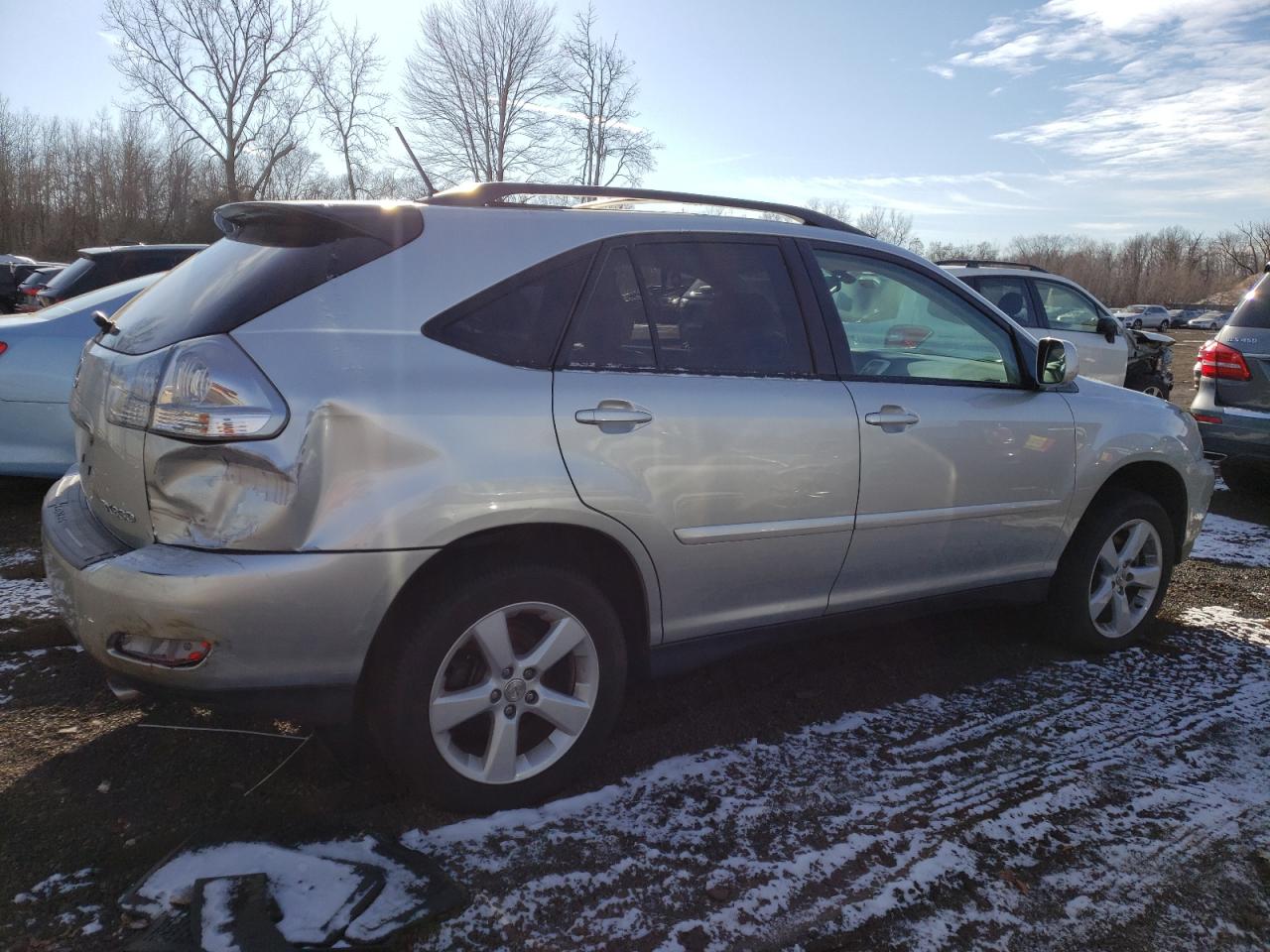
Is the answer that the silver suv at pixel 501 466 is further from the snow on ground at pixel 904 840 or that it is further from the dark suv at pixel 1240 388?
the dark suv at pixel 1240 388

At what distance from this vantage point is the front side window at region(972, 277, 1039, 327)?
28.8ft

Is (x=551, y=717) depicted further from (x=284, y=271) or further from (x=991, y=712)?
(x=991, y=712)

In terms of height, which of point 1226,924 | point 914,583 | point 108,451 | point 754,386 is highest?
point 754,386

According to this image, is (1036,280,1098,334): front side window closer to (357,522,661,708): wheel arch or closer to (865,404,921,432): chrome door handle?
(865,404,921,432): chrome door handle

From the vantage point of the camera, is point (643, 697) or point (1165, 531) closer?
point (643, 697)

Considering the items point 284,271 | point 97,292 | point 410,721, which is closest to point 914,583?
point 410,721

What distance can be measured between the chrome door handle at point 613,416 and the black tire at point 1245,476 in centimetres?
612

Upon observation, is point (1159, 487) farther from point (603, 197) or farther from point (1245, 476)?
point (1245, 476)

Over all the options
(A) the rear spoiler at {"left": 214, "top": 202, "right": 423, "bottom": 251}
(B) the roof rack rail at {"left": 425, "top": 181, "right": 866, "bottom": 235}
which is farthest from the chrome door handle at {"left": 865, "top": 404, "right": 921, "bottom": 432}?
(A) the rear spoiler at {"left": 214, "top": 202, "right": 423, "bottom": 251}

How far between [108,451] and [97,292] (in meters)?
3.73

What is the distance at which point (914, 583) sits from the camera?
136 inches

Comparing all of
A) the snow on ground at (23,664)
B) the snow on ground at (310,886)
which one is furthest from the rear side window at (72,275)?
the snow on ground at (310,886)

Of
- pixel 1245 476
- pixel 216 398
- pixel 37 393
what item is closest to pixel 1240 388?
pixel 1245 476

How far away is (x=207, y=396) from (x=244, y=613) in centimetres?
52
